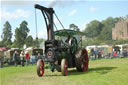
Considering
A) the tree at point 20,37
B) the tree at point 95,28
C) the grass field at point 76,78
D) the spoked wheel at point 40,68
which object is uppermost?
the tree at point 95,28

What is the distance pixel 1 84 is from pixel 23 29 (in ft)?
241

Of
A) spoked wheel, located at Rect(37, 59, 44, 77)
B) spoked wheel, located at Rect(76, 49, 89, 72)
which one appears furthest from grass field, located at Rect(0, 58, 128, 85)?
spoked wheel, located at Rect(76, 49, 89, 72)

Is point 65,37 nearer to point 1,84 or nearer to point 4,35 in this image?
point 1,84

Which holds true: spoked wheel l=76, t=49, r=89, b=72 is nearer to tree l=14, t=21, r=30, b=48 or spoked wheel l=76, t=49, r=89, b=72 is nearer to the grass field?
the grass field

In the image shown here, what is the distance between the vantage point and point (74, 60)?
13.8 metres

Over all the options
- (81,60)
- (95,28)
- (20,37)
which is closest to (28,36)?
(20,37)

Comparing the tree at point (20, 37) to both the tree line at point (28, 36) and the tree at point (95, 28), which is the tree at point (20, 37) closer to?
the tree line at point (28, 36)

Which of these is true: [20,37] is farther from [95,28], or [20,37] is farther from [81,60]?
[95,28]

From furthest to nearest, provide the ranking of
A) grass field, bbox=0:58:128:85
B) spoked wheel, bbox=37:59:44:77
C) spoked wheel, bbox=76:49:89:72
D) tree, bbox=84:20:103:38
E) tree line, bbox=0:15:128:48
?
tree, bbox=84:20:103:38 < tree line, bbox=0:15:128:48 < spoked wheel, bbox=76:49:89:72 < spoked wheel, bbox=37:59:44:77 < grass field, bbox=0:58:128:85

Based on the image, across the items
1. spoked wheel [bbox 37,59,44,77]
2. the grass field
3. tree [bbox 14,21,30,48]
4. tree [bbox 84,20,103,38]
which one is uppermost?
tree [bbox 84,20,103,38]

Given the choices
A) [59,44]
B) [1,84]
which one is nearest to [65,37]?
[59,44]

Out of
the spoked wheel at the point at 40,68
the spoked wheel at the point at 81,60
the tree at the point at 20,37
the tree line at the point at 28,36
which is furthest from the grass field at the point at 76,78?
the tree at the point at 20,37

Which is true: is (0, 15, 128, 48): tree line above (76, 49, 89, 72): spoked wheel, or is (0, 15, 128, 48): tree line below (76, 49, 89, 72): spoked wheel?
above

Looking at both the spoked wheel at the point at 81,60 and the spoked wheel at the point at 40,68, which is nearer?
the spoked wheel at the point at 40,68
